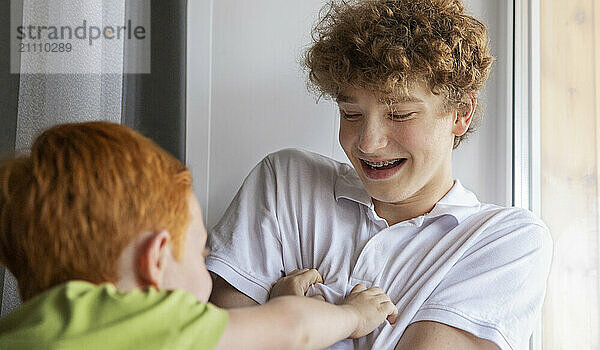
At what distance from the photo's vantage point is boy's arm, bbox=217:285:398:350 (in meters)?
0.92

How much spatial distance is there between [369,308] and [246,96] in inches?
29.0

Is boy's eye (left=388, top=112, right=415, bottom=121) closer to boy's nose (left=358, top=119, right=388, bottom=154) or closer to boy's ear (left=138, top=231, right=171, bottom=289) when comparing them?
boy's nose (left=358, top=119, right=388, bottom=154)

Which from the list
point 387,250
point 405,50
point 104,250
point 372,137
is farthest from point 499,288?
point 104,250

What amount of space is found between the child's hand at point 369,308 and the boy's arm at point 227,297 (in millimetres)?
230

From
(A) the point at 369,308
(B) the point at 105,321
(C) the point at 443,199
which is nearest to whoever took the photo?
(B) the point at 105,321

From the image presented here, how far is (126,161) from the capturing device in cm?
89

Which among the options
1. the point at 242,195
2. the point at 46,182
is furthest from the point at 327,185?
the point at 46,182

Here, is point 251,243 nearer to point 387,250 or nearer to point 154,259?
point 387,250

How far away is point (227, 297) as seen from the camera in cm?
145

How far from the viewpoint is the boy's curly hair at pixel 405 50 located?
139 cm

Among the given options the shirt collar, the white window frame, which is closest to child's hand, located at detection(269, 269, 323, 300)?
the shirt collar

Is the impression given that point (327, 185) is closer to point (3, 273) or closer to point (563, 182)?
point (563, 182)

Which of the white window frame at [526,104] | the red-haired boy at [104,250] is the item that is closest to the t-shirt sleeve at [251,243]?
the red-haired boy at [104,250]

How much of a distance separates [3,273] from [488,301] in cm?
85
